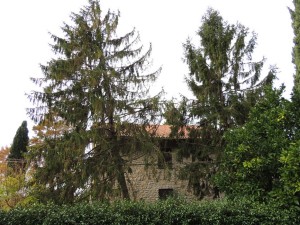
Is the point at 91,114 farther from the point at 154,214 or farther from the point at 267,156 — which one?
the point at 267,156

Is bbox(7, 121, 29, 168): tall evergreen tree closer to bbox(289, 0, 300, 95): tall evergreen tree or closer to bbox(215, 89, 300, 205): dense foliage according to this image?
bbox(215, 89, 300, 205): dense foliage

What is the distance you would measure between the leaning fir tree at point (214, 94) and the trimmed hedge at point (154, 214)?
5318 mm

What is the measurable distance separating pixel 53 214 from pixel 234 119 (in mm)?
8855

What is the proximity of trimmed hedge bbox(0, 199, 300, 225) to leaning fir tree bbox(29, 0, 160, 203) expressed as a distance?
380 cm

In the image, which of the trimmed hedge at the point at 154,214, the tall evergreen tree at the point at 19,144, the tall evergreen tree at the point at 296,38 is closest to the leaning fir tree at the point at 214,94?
the tall evergreen tree at the point at 296,38

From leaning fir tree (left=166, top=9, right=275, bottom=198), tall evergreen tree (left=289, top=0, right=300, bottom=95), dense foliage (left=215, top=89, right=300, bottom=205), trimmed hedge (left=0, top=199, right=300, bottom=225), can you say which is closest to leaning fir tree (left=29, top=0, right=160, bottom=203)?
leaning fir tree (left=166, top=9, right=275, bottom=198)

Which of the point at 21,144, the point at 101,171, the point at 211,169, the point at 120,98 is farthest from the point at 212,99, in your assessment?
→ the point at 21,144

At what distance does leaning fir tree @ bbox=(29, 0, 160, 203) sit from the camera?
11.6m

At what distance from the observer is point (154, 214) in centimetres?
773

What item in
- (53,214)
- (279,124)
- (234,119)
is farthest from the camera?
(234,119)

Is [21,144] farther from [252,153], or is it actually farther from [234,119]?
[252,153]

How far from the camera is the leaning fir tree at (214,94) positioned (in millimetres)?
13711

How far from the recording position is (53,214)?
7.39 metres

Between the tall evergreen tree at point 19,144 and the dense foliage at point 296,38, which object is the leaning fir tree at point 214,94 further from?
the tall evergreen tree at point 19,144
